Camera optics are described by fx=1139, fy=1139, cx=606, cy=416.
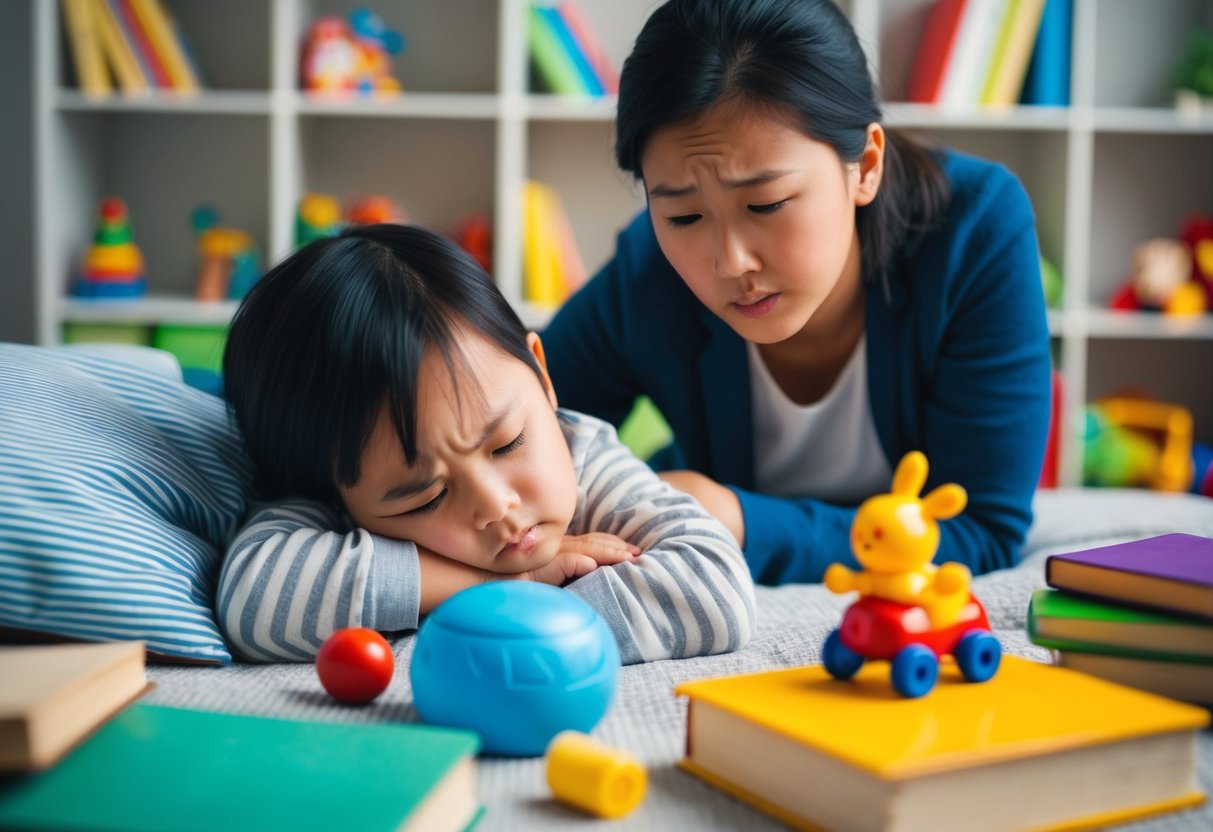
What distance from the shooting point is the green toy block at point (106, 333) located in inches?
103

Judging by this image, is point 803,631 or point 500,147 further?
point 500,147

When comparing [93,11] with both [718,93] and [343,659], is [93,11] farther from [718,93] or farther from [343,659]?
[343,659]

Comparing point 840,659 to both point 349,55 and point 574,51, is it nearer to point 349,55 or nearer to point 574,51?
point 574,51

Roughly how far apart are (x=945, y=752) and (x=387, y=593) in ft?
1.58

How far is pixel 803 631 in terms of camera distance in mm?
895

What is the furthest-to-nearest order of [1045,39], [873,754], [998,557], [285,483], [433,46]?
[433,46] < [1045,39] < [998,557] < [285,483] < [873,754]

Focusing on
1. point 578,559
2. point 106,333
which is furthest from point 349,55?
point 578,559

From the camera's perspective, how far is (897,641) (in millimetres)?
608

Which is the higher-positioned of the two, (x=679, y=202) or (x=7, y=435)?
(x=679, y=202)

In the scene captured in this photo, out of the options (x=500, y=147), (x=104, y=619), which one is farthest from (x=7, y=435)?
(x=500, y=147)

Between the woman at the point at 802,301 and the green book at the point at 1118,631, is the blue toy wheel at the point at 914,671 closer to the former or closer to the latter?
the green book at the point at 1118,631

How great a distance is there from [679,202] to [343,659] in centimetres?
56

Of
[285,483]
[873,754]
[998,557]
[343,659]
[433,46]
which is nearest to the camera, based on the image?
[873,754]

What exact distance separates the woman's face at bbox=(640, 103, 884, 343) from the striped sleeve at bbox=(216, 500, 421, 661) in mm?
414
